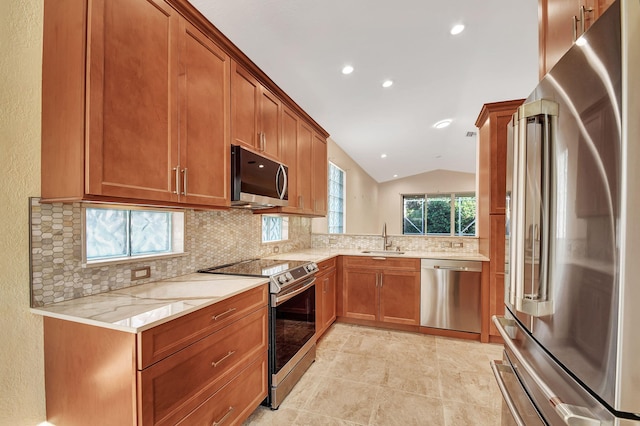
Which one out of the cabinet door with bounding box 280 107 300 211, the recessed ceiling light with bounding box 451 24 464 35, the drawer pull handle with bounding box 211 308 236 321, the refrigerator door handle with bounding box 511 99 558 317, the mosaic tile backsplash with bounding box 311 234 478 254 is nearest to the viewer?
the refrigerator door handle with bounding box 511 99 558 317

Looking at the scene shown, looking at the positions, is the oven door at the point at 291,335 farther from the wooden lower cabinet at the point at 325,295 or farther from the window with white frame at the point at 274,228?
the window with white frame at the point at 274,228

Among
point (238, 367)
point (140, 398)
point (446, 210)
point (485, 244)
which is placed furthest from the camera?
point (446, 210)

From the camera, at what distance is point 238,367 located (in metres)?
1.53

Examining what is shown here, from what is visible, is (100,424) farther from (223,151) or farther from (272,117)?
(272,117)

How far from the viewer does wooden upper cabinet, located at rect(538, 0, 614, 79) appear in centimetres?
83

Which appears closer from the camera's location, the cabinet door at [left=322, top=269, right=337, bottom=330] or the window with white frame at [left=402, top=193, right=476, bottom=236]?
the cabinet door at [left=322, top=269, right=337, bottom=330]

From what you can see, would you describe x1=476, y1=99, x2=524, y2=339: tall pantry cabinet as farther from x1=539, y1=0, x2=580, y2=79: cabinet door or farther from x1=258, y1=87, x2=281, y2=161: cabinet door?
x1=258, y1=87, x2=281, y2=161: cabinet door

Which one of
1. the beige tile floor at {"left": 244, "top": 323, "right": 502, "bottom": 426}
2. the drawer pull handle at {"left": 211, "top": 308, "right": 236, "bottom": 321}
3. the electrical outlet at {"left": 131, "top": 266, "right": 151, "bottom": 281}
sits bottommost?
the beige tile floor at {"left": 244, "top": 323, "right": 502, "bottom": 426}

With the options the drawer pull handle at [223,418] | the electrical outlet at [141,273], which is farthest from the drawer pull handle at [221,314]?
the electrical outlet at [141,273]

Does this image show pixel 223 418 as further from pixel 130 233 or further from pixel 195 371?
pixel 130 233

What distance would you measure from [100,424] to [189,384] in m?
0.33

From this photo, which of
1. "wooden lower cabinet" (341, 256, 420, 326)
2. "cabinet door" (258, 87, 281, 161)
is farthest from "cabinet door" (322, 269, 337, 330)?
"cabinet door" (258, 87, 281, 161)

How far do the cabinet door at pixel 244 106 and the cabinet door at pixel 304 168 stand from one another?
0.79 m

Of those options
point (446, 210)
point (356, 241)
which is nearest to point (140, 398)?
point (356, 241)
